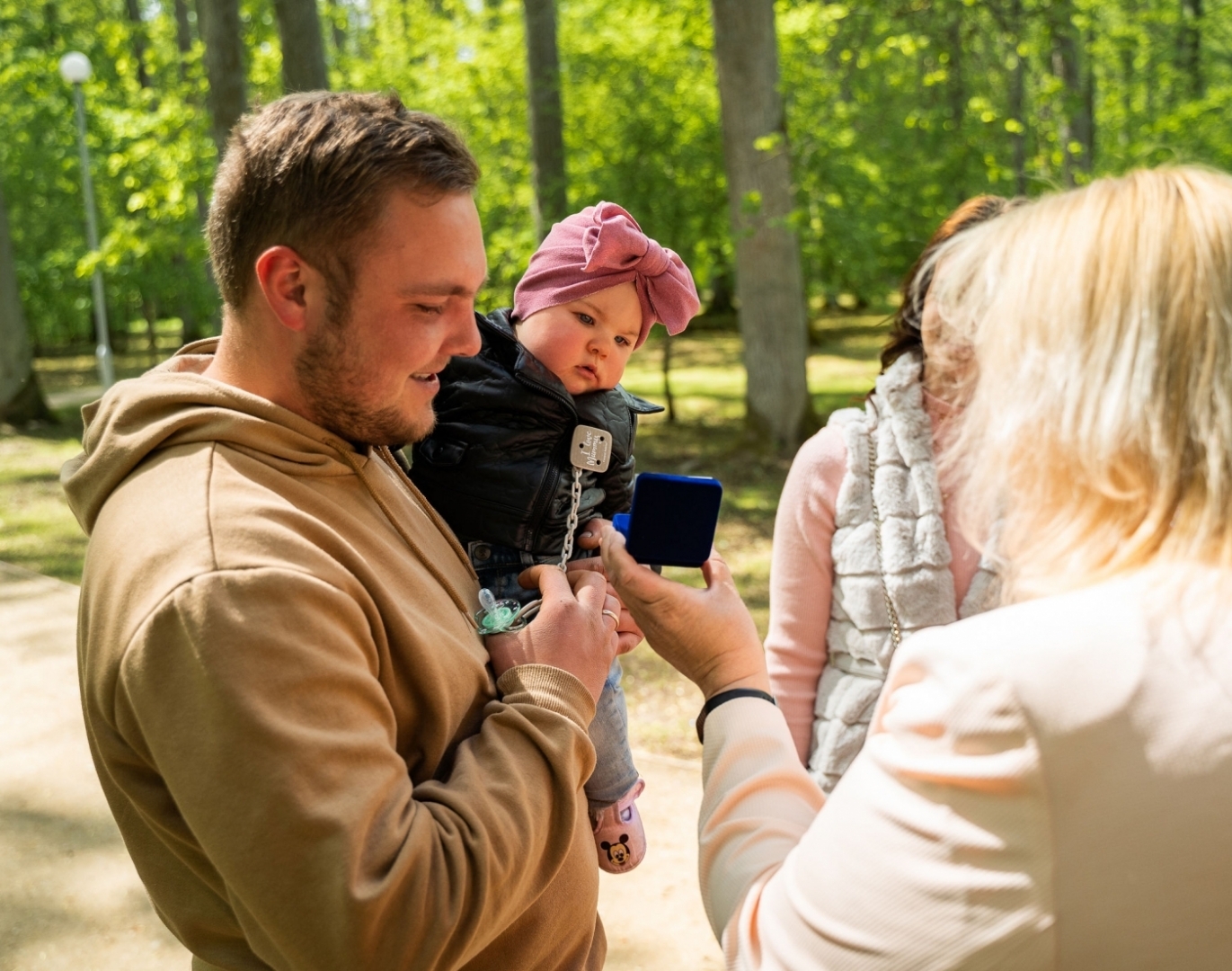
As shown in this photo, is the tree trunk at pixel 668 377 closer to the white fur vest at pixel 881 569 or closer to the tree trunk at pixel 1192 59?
the tree trunk at pixel 1192 59

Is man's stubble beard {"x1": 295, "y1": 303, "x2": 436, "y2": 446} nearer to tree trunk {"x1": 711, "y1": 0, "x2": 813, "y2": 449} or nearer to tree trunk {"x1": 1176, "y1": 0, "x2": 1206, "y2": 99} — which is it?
tree trunk {"x1": 711, "y1": 0, "x2": 813, "y2": 449}

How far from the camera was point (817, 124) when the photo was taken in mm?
9844

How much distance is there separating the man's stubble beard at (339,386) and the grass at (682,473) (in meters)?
1.56

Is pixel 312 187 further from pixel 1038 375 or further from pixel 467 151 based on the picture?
pixel 1038 375

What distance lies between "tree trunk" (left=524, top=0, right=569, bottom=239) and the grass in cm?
271

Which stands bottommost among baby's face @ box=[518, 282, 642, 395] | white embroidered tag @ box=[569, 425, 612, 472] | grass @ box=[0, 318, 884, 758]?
grass @ box=[0, 318, 884, 758]

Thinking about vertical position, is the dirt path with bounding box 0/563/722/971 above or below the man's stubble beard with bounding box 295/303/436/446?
below

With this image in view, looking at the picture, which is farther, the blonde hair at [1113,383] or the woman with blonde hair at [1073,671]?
the blonde hair at [1113,383]

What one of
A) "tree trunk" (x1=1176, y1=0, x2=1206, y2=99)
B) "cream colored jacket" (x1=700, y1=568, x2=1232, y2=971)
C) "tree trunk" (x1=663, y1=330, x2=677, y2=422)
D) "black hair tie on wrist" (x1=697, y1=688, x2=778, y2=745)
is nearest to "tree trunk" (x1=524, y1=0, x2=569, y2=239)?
"tree trunk" (x1=663, y1=330, x2=677, y2=422)

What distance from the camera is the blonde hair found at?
3.89 feet

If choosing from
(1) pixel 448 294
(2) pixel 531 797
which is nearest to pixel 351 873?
(2) pixel 531 797

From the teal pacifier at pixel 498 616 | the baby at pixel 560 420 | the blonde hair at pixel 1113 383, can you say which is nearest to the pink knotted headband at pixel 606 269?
the baby at pixel 560 420

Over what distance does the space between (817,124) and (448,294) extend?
886 cm

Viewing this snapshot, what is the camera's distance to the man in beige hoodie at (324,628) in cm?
129
